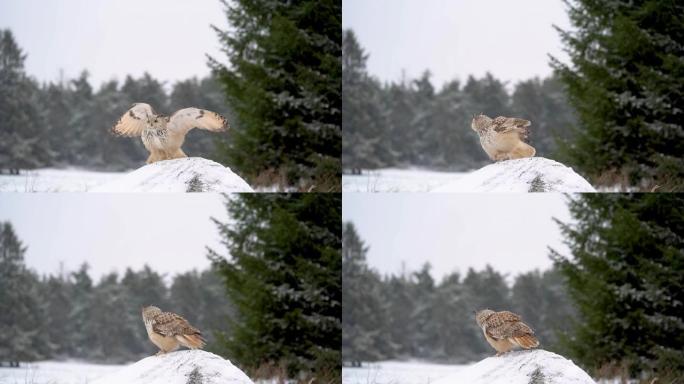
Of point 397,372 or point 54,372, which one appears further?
point 397,372

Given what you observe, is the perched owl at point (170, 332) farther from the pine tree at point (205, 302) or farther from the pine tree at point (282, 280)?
the pine tree at point (282, 280)

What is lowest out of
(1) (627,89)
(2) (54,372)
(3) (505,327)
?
(2) (54,372)

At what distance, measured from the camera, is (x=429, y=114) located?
1080 centimetres

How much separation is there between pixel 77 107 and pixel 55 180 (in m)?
0.58

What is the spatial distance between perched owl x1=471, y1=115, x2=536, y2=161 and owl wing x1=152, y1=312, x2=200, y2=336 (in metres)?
2.43

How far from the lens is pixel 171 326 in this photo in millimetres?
9352

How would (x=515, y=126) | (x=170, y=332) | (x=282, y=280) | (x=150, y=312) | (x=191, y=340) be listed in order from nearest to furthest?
(x=170, y=332)
(x=191, y=340)
(x=150, y=312)
(x=515, y=126)
(x=282, y=280)

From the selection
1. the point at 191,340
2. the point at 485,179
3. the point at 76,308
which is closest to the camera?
the point at 191,340

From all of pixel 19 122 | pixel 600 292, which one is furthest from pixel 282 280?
pixel 600 292

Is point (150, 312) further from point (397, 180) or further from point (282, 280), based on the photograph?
point (397, 180)

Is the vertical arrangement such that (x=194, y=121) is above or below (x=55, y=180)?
above

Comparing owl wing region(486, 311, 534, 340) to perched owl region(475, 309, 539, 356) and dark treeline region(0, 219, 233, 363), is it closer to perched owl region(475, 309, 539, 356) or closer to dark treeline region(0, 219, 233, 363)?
perched owl region(475, 309, 539, 356)

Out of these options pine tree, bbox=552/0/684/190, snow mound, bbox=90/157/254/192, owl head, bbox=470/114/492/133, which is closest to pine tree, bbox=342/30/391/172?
owl head, bbox=470/114/492/133

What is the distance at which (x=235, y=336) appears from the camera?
10391 millimetres
